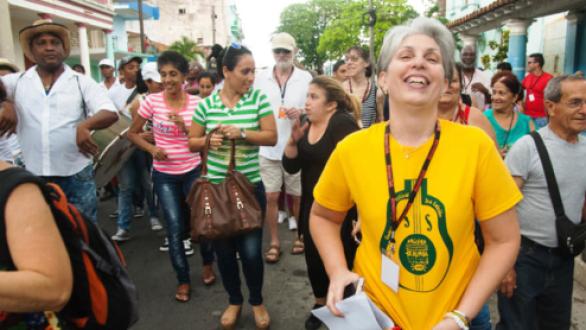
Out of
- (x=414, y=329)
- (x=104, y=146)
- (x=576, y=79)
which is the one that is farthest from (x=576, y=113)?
(x=104, y=146)

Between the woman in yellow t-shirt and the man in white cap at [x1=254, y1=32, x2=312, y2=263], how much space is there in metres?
3.12

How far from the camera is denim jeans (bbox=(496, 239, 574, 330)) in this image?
96.9 inches

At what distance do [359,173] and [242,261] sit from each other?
1943 mm

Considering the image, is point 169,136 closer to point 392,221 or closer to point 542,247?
point 392,221

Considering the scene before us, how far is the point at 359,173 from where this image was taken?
5.39 ft

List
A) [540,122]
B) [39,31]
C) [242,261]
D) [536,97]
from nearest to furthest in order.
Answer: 1. [39,31]
2. [242,261]
3. [540,122]
4. [536,97]

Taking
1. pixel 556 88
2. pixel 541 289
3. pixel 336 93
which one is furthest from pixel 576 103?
pixel 336 93

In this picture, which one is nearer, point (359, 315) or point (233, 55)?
point (359, 315)

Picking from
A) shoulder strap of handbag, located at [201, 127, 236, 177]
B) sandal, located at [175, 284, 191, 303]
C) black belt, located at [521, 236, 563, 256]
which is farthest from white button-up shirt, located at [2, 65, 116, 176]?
black belt, located at [521, 236, 563, 256]

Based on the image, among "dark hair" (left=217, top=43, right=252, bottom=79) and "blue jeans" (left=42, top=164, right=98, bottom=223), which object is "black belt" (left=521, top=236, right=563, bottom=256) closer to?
"dark hair" (left=217, top=43, right=252, bottom=79)

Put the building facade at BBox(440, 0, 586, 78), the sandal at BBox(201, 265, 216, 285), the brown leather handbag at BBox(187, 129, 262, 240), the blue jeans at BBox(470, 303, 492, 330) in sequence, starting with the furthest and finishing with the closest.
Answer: the building facade at BBox(440, 0, 586, 78)
the sandal at BBox(201, 265, 216, 285)
the brown leather handbag at BBox(187, 129, 262, 240)
the blue jeans at BBox(470, 303, 492, 330)

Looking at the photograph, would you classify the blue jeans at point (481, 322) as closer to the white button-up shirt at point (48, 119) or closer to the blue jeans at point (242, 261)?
the blue jeans at point (242, 261)

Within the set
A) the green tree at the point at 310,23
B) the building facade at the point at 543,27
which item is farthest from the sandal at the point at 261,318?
the green tree at the point at 310,23

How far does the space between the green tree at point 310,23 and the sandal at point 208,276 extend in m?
60.2
